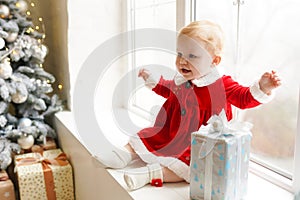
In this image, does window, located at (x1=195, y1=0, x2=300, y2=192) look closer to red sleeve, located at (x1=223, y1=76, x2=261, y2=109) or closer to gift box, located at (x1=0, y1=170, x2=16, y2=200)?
red sleeve, located at (x1=223, y1=76, x2=261, y2=109)

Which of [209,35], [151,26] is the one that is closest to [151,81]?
[209,35]

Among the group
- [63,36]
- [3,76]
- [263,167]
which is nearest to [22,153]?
[3,76]

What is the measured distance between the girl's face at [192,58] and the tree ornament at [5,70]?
3.48 ft

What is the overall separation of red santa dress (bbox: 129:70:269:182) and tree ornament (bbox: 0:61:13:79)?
2.89ft

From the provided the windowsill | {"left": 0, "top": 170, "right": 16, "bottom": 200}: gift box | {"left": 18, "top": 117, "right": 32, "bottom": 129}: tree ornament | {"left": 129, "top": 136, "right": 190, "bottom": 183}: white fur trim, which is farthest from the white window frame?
{"left": 0, "top": 170, "right": 16, "bottom": 200}: gift box

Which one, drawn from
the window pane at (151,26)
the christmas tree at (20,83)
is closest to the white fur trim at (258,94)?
→ the window pane at (151,26)

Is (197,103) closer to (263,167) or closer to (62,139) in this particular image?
(263,167)

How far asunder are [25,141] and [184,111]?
1.10 metres

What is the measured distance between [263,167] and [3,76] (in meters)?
1.30

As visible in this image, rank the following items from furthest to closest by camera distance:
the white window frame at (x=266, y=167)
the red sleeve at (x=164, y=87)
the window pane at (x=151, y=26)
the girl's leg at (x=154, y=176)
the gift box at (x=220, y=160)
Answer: the window pane at (x=151, y=26)
the red sleeve at (x=164, y=87)
the girl's leg at (x=154, y=176)
the white window frame at (x=266, y=167)
the gift box at (x=220, y=160)

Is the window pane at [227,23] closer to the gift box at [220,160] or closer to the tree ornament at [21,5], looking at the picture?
the gift box at [220,160]

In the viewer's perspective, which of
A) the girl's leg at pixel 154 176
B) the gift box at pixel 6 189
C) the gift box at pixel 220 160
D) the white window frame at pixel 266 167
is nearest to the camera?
the gift box at pixel 220 160

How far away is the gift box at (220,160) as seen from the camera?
85 cm

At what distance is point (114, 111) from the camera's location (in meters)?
1.93
